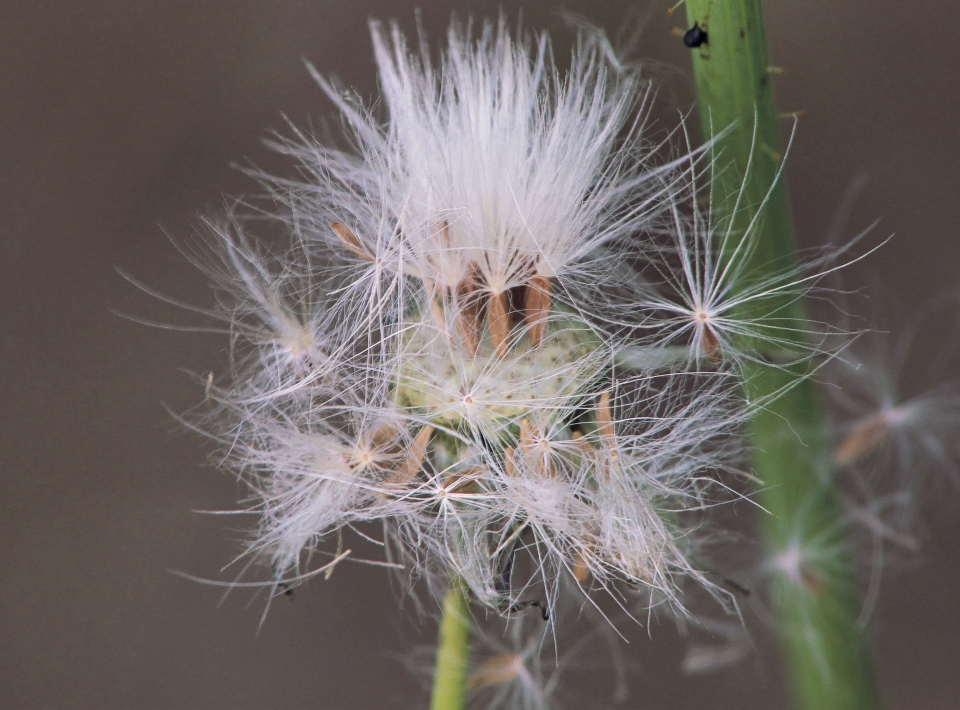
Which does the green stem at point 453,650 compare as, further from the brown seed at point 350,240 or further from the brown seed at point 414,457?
the brown seed at point 350,240

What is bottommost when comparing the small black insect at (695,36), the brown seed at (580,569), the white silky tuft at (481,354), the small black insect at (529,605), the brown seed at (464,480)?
the small black insect at (529,605)

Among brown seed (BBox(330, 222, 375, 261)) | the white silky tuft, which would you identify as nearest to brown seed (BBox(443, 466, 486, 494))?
the white silky tuft

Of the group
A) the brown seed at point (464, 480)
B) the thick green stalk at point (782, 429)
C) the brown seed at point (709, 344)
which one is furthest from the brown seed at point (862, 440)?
the brown seed at point (464, 480)

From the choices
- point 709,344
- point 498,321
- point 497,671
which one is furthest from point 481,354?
point 497,671

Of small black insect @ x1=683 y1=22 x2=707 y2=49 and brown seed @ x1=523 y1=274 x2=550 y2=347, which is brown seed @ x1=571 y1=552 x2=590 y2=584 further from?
small black insect @ x1=683 y1=22 x2=707 y2=49

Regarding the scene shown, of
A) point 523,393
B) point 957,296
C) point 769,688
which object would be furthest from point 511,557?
point 957,296

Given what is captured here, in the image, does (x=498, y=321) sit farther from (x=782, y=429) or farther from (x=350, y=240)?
(x=782, y=429)

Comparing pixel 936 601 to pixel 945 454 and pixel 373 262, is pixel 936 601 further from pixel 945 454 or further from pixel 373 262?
pixel 373 262
